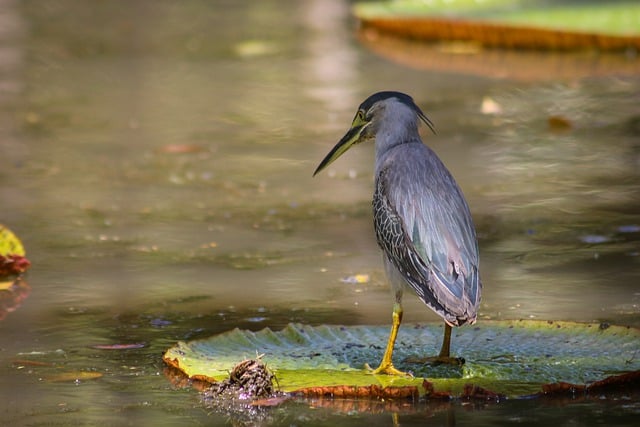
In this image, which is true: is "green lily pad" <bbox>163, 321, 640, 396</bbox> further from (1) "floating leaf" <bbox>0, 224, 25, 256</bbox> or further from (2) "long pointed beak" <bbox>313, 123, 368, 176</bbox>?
(1) "floating leaf" <bbox>0, 224, 25, 256</bbox>

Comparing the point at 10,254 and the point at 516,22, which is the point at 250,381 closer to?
the point at 10,254

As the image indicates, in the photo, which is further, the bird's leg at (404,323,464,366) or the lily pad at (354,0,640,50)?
the lily pad at (354,0,640,50)

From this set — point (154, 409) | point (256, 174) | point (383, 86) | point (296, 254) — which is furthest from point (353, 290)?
point (383, 86)

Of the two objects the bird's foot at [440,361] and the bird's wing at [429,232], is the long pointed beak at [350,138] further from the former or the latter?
the bird's foot at [440,361]

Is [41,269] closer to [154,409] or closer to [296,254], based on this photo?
[296,254]

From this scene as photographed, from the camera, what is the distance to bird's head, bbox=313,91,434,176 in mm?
5066

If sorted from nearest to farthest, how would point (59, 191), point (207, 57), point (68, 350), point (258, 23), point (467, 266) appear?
1. point (467, 266)
2. point (68, 350)
3. point (59, 191)
4. point (207, 57)
5. point (258, 23)

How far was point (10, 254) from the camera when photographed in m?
6.28

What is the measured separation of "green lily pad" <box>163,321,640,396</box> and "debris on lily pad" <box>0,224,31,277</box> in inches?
60.2

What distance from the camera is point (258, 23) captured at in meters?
15.6

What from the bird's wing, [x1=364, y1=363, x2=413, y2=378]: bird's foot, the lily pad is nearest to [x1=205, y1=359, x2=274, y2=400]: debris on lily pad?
[x1=364, y1=363, x2=413, y2=378]: bird's foot

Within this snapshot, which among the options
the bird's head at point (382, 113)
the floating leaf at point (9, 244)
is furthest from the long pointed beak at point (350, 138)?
the floating leaf at point (9, 244)

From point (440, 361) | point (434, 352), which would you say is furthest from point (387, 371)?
point (434, 352)

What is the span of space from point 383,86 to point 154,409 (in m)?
7.05
